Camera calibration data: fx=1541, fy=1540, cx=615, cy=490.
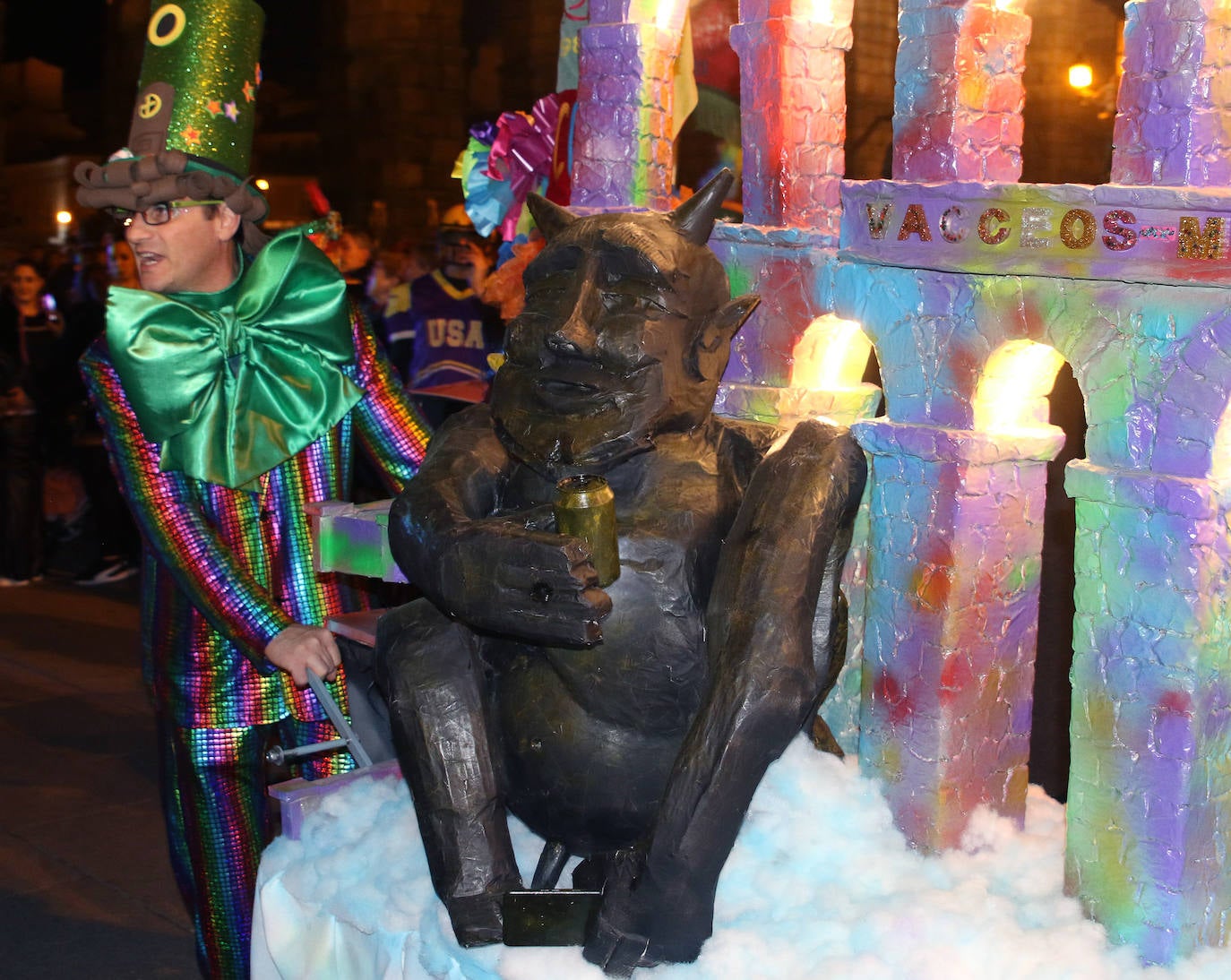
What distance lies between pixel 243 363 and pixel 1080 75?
6.11 meters

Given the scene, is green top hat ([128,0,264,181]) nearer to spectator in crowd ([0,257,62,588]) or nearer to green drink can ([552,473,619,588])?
green drink can ([552,473,619,588])

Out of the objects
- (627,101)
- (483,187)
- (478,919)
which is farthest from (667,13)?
(483,187)

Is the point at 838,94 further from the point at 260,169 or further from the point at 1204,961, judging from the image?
the point at 260,169

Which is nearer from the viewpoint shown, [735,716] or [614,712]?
[735,716]

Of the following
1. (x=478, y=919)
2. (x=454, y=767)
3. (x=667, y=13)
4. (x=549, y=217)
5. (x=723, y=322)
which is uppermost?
(x=667, y=13)

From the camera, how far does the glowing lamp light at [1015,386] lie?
83.3 inches

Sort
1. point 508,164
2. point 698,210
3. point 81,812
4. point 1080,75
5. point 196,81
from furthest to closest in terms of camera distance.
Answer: point 1080,75 < point 81,812 < point 508,164 < point 196,81 < point 698,210

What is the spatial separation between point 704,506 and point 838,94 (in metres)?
0.82

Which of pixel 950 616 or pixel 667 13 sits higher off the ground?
pixel 667 13

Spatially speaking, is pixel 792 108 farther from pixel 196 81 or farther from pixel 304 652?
pixel 304 652

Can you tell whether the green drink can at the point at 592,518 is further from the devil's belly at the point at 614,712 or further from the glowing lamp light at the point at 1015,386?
the glowing lamp light at the point at 1015,386

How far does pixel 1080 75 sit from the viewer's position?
7.75 m

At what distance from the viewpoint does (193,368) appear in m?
2.68

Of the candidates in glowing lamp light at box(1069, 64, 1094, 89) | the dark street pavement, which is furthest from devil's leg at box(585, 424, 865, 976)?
glowing lamp light at box(1069, 64, 1094, 89)
